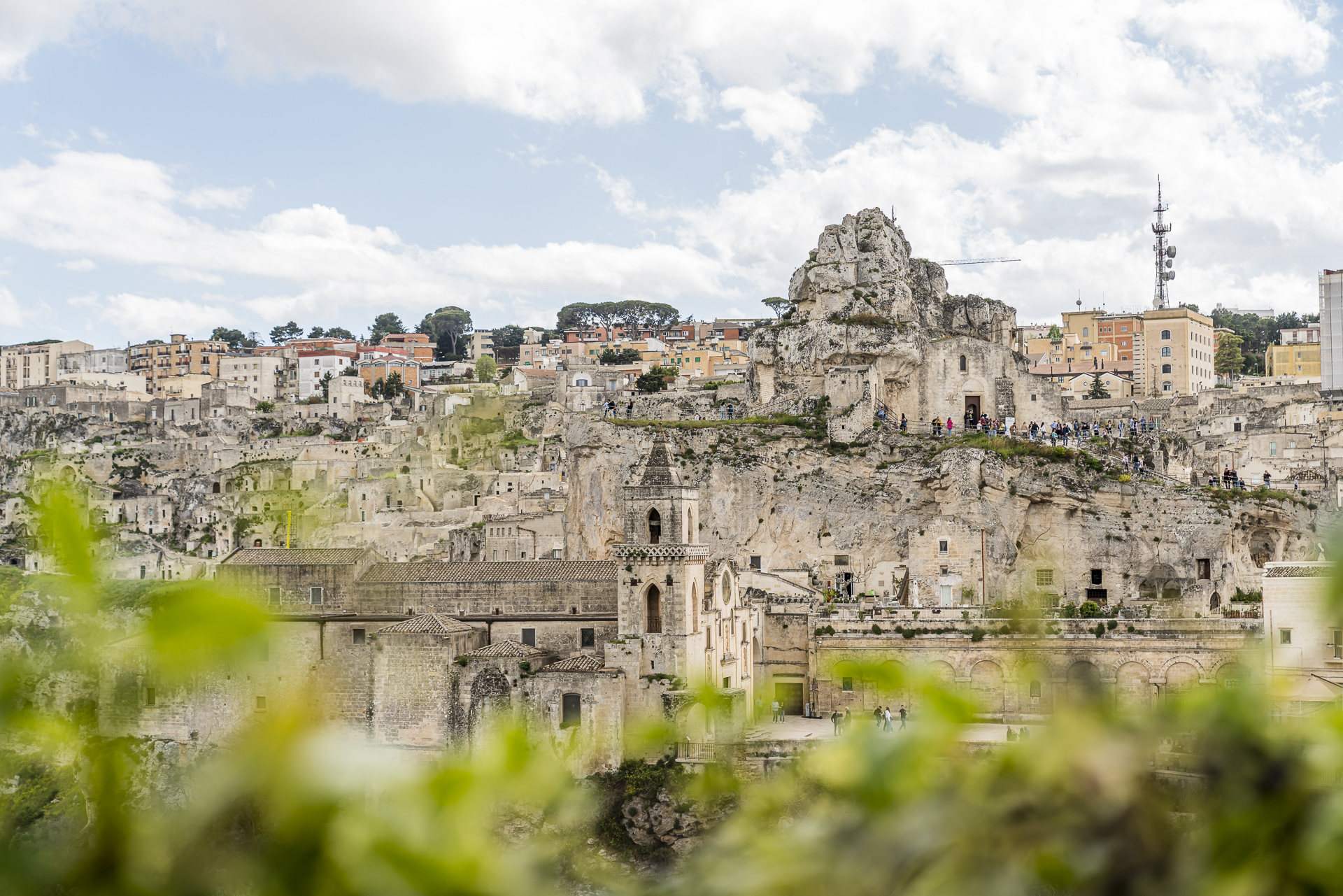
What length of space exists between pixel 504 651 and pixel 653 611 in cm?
384

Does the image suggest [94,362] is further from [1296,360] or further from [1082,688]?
[1082,688]

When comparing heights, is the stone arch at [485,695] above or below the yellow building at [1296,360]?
below

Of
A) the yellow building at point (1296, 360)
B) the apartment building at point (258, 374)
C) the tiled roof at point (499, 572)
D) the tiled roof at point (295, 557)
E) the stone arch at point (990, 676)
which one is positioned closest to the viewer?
the stone arch at point (990, 676)

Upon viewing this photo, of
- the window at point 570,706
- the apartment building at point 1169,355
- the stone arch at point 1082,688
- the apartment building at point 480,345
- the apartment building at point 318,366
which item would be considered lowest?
the window at point 570,706

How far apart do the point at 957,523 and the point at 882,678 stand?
1503 inches

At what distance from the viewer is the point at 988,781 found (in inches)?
73.3

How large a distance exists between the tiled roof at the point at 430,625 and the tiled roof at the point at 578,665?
108 inches

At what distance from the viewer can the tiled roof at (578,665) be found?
31562mm

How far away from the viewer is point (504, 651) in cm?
3216

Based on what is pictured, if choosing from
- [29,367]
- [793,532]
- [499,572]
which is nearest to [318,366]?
[29,367]

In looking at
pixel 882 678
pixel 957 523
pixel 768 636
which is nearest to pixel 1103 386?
pixel 957 523

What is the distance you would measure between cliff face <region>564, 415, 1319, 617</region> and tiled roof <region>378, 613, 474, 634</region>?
354 inches

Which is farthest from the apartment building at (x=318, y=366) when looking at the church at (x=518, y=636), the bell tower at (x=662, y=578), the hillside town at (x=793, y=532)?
the bell tower at (x=662, y=578)

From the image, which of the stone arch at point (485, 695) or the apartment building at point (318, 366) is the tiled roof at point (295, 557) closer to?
the stone arch at point (485, 695)
